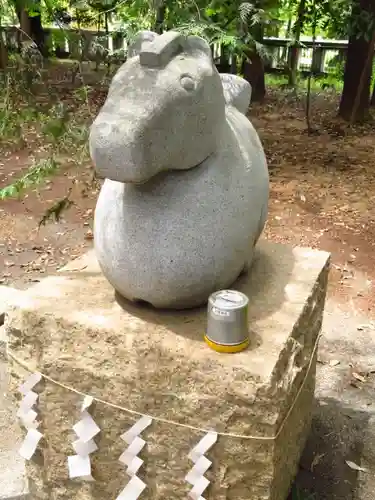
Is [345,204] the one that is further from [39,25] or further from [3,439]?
[39,25]

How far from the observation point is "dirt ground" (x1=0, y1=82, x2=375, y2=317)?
14.9 ft

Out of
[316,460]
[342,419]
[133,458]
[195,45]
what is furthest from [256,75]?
[133,458]

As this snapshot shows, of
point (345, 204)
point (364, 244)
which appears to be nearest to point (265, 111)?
point (345, 204)

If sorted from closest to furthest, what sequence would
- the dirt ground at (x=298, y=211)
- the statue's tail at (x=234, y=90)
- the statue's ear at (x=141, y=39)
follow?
the statue's ear at (x=141, y=39) < the statue's tail at (x=234, y=90) < the dirt ground at (x=298, y=211)

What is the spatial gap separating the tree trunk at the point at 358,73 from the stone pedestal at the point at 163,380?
580cm

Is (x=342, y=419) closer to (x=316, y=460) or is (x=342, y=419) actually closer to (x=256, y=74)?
(x=316, y=460)

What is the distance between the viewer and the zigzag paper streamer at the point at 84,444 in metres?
2.00

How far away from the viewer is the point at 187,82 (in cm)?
175

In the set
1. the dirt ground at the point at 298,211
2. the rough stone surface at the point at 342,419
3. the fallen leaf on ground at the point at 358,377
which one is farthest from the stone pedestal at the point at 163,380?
the dirt ground at the point at 298,211

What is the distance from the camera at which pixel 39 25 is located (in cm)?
1087

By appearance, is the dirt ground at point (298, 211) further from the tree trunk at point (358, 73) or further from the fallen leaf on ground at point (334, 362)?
the fallen leaf on ground at point (334, 362)

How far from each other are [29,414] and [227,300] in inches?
32.6

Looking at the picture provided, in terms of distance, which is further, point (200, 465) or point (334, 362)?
point (334, 362)

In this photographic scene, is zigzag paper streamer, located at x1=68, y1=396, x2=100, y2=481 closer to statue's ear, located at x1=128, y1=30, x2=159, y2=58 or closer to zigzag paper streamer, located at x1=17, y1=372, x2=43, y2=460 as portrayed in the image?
zigzag paper streamer, located at x1=17, y1=372, x2=43, y2=460
